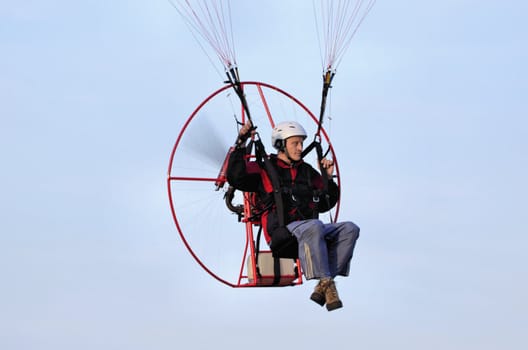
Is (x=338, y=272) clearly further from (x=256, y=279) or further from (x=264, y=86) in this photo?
(x=264, y=86)

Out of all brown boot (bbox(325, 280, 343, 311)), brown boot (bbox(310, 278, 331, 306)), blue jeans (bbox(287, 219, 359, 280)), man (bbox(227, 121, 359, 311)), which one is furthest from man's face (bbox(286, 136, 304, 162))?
brown boot (bbox(325, 280, 343, 311))

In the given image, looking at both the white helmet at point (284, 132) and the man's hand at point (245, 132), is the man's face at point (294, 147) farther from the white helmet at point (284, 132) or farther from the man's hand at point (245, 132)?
the man's hand at point (245, 132)

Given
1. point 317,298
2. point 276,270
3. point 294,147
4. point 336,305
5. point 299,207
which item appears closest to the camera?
point 336,305

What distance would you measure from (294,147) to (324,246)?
122 cm

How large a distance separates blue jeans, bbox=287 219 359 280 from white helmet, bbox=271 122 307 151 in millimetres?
963

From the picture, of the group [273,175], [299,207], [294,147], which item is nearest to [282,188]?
[273,175]

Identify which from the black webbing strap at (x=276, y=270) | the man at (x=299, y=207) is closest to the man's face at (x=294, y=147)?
the man at (x=299, y=207)

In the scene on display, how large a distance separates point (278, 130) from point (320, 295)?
6.35 feet

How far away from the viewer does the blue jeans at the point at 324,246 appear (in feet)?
36.3

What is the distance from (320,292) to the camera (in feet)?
36.0

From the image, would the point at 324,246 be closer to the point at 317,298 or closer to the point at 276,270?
the point at 317,298

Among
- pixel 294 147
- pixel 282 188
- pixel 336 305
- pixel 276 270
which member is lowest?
pixel 336 305

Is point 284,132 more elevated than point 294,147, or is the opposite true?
point 284,132

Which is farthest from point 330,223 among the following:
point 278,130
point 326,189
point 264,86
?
point 264,86
